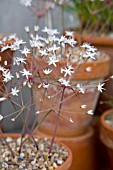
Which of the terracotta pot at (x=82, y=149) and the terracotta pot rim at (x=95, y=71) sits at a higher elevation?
the terracotta pot rim at (x=95, y=71)

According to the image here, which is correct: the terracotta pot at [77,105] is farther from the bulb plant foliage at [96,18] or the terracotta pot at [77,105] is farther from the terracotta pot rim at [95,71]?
the bulb plant foliage at [96,18]

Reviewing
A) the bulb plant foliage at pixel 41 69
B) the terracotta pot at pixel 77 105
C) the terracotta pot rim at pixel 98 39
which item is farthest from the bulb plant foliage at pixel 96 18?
the bulb plant foliage at pixel 41 69

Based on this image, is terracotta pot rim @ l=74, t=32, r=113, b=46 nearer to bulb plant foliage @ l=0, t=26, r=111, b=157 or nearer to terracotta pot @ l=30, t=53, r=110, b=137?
terracotta pot @ l=30, t=53, r=110, b=137

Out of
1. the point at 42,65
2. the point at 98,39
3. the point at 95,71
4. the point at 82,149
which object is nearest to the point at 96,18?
the point at 98,39

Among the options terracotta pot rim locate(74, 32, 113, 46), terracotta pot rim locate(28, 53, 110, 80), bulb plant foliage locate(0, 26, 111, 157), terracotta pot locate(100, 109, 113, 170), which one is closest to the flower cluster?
bulb plant foliage locate(0, 26, 111, 157)

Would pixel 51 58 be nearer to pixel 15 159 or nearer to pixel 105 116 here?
pixel 15 159

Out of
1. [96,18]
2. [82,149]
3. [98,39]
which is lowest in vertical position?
[82,149]

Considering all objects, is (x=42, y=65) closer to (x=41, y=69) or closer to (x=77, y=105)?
(x=41, y=69)

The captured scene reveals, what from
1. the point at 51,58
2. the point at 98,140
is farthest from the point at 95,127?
the point at 51,58
